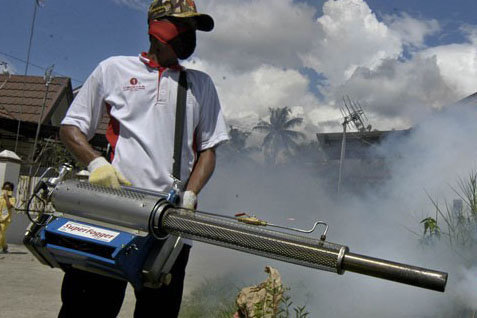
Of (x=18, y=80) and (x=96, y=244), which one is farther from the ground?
(x=18, y=80)

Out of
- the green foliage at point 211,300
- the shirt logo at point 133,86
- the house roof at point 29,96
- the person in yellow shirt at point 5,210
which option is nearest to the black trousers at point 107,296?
→ the shirt logo at point 133,86

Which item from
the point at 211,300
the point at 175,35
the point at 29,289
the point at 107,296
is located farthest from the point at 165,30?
the point at 29,289

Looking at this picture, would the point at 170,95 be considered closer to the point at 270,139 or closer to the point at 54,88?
the point at 54,88

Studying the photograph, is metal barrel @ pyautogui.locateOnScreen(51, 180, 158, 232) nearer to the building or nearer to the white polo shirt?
the white polo shirt

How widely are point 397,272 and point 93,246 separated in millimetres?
959

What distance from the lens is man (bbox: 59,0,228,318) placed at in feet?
6.60

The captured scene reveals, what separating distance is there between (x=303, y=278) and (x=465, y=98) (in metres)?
9.87

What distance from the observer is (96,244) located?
5.35 ft

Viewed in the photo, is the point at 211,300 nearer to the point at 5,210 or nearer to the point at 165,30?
the point at 165,30

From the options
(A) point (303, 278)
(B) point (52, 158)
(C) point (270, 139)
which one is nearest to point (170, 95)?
(A) point (303, 278)

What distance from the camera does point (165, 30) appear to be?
82.6 inches

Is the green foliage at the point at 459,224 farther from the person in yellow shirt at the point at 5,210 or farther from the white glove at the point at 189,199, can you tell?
the person in yellow shirt at the point at 5,210

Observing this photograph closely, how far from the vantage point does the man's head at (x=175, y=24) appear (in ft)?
6.81

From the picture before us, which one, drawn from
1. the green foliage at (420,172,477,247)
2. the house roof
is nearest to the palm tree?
the house roof
